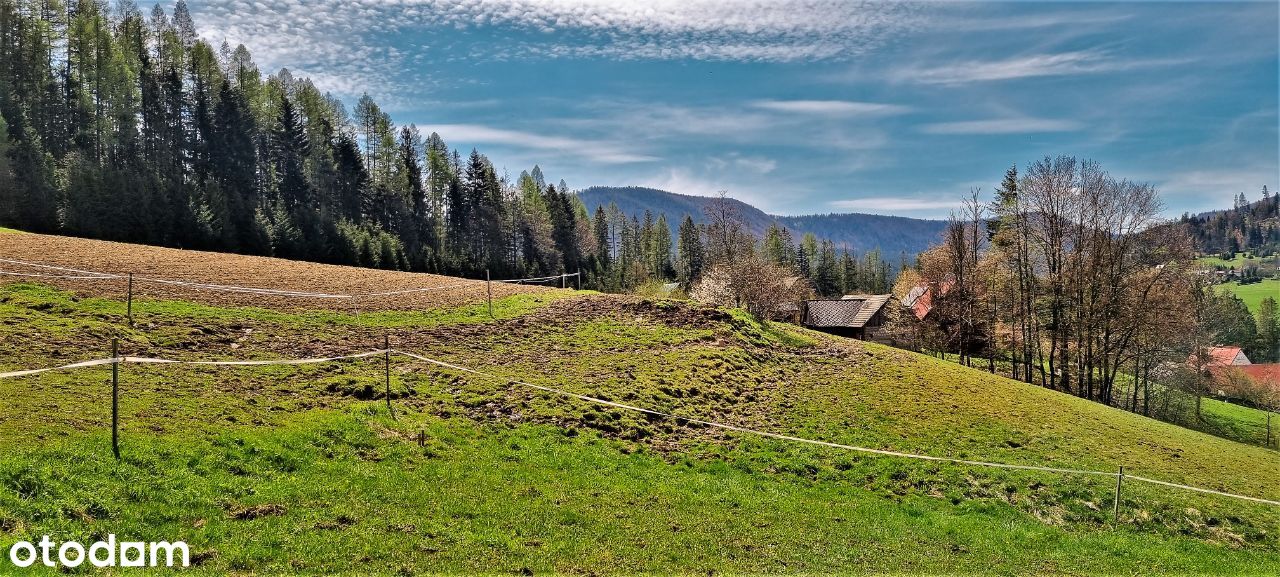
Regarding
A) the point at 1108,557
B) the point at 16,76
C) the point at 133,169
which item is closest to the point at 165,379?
the point at 1108,557

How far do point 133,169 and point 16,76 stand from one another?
11.4 metres

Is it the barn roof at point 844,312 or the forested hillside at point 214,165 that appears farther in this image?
the barn roof at point 844,312

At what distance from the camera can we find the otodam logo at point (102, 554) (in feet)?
17.6

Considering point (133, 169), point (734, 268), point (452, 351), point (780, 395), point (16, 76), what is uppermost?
point (16, 76)

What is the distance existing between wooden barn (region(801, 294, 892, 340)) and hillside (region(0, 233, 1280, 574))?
122ft

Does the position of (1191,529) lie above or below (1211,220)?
below

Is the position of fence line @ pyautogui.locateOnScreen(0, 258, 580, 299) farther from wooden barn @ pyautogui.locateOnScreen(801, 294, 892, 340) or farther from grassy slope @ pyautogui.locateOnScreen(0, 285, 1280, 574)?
wooden barn @ pyautogui.locateOnScreen(801, 294, 892, 340)

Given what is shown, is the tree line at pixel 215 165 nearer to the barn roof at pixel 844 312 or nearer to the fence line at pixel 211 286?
the barn roof at pixel 844 312

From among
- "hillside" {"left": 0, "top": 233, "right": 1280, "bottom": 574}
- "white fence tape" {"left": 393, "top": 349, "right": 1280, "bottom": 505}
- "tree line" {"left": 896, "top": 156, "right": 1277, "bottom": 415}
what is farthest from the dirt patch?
"tree line" {"left": 896, "top": 156, "right": 1277, "bottom": 415}

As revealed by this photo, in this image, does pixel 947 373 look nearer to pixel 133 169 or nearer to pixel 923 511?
pixel 923 511

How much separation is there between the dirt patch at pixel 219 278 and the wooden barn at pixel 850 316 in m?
38.0

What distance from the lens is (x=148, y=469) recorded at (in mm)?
7344

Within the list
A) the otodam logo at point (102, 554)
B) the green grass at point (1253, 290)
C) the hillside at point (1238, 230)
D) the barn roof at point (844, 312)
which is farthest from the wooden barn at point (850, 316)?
the hillside at point (1238, 230)

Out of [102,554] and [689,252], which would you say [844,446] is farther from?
[689,252]
